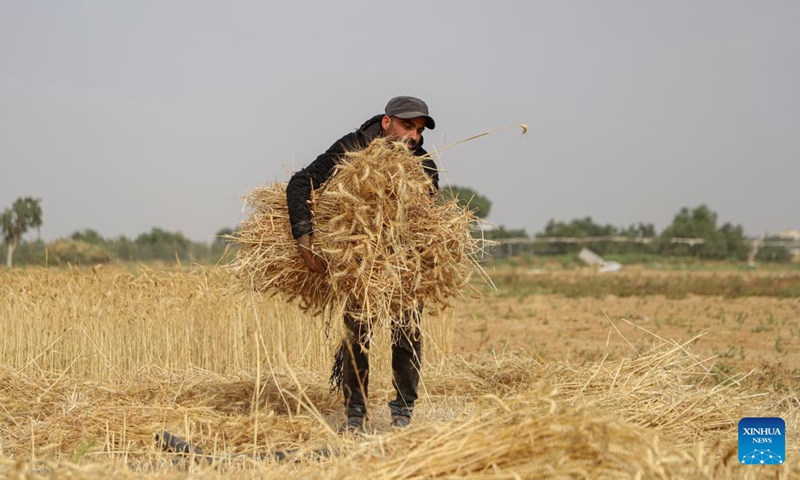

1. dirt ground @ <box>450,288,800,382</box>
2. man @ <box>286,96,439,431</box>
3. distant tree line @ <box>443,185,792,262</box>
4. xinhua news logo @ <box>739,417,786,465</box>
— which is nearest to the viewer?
xinhua news logo @ <box>739,417,786,465</box>

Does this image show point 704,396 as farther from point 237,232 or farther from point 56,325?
point 56,325

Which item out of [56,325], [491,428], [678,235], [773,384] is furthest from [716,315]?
[678,235]

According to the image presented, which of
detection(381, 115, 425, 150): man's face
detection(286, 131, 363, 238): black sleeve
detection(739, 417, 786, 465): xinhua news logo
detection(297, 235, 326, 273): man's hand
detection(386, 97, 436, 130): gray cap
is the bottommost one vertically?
detection(739, 417, 786, 465): xinhua news logo

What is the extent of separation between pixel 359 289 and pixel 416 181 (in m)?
0.75

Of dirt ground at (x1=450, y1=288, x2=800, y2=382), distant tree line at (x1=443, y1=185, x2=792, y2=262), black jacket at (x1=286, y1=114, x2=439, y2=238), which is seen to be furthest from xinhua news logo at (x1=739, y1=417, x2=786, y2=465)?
distant tree line at (x1=443, y1=185, x2=792, y2=262)

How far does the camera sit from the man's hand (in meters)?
4.64

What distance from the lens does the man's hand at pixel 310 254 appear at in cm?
464

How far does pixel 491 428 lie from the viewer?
301 cm

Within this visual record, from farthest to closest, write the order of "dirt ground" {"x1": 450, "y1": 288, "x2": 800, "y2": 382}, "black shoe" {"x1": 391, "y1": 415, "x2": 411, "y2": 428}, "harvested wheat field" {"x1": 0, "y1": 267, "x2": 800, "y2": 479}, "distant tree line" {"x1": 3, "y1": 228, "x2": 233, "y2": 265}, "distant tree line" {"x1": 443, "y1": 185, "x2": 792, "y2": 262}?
1. "distant tree line" {"x1": 443, "y1": 185, "x2": 792, "y2": 262}
2. "distant tree line" {"x1": 3, "y1": 228, "x2": 233, "y2": 265}
3. "dirt ground" {"x1": 450, "y1": 288, "x2": 800, "y2": 382}
4. "black shoe" {"x1": 391, "y1": 415, "x2": 411, "y2": 428}
5. "harvested wheat field" {"x1": 0, "y1": 267, "x2": 800, "y2": 479}

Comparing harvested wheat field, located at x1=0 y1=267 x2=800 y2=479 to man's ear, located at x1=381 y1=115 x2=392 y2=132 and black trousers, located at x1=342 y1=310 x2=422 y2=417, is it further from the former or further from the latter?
man's ear, located at x1=381 y1=115 x2=392 y2=132

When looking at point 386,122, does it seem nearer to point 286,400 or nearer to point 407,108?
point 407,108

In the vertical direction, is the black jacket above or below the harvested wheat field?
above

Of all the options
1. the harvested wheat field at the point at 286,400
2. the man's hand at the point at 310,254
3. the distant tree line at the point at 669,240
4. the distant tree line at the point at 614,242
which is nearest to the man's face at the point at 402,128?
the man's hand at the point at 310,254

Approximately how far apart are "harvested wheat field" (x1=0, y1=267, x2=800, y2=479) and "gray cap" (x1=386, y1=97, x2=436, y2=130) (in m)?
1.42
